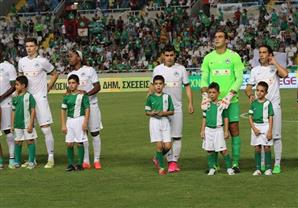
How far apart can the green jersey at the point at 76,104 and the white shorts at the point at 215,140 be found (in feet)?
7.53

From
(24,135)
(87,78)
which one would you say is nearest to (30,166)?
(24,135)

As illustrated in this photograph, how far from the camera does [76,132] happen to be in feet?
45.3

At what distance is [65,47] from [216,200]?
3620cm

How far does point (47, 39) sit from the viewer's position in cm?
4778

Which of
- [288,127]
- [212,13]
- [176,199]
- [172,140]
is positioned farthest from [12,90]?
[212,13]

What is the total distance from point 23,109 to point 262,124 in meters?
4.31

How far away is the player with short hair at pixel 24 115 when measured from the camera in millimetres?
14188

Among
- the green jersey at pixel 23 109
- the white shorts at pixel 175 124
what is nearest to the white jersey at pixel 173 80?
the white shorts at pixel 175 124

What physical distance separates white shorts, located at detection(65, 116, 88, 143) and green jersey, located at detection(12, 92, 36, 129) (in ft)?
2.88

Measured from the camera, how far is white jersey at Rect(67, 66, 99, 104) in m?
14.3

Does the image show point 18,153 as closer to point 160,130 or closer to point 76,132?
point 76,132

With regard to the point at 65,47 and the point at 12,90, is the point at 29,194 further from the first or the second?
the point at 65,47

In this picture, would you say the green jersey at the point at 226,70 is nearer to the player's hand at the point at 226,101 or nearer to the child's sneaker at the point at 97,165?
the player's hand at the point at 226,101

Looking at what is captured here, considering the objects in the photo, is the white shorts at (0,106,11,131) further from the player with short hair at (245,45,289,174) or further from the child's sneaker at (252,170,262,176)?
the child's sneaker at (252,170,262,176)
